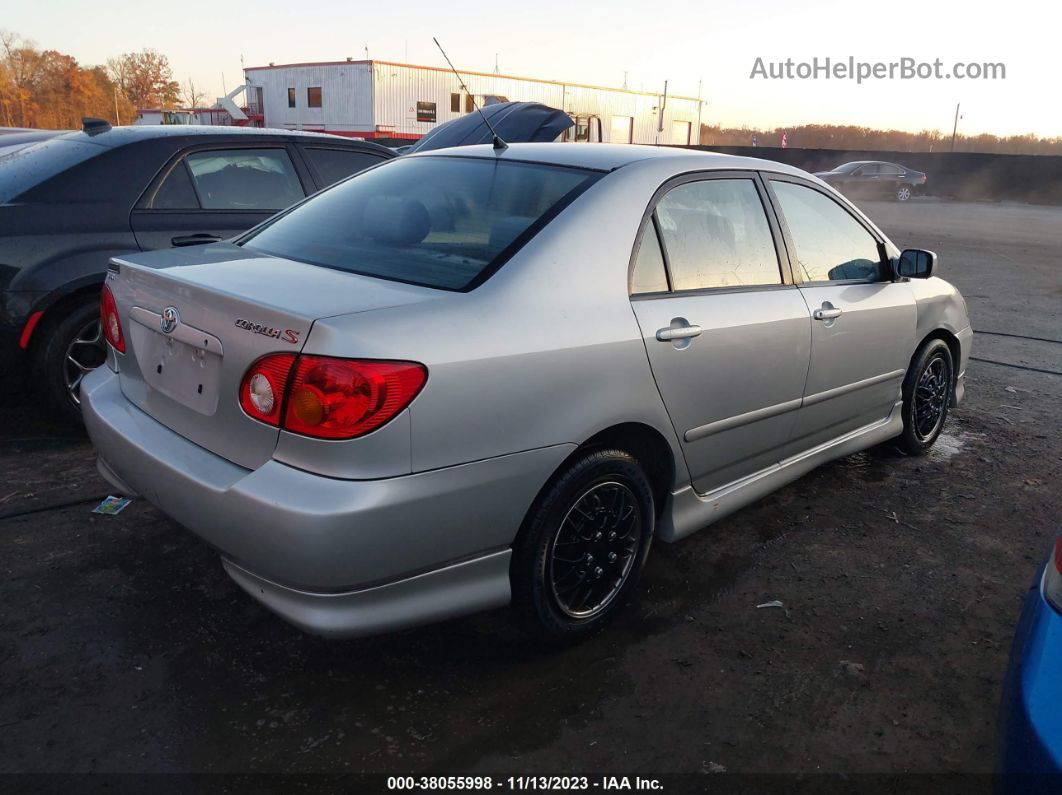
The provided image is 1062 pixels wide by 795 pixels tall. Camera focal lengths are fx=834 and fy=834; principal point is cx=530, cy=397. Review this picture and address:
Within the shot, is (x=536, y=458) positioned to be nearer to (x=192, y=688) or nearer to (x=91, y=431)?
(x=192, y=688)

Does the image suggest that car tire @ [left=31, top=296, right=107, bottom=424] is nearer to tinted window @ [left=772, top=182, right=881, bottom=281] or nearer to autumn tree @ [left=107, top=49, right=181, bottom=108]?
tinted window @ [left=772, top=182, right=881, bottom=281]

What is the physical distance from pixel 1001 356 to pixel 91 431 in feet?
22.8

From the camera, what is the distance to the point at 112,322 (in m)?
2.85

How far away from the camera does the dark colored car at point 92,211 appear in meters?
4.12

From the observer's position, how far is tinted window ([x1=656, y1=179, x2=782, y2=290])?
117 inches

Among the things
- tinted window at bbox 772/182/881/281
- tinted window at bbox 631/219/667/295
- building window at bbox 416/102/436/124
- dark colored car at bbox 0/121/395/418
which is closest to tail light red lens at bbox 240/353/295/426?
tinted window at bbox 631/219/667/295

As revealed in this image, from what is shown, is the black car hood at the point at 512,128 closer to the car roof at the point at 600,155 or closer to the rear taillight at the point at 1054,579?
the car roof at the point at 600,155

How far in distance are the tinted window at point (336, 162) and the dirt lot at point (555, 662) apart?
7.80 ft

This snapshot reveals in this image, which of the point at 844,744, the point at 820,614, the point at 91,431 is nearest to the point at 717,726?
the point at 844,744

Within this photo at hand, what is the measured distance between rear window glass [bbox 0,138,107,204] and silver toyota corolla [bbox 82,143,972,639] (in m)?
1.89

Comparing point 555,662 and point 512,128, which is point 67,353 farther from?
point 512,128

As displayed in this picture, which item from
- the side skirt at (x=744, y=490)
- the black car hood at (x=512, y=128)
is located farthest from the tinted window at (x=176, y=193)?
the black car hood at (x=512, y=128)

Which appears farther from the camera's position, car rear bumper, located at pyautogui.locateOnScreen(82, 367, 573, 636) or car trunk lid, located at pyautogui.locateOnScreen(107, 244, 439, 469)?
car trunk lid, located at pyautogui.locateOnScreen(107, 244, 439, 469)

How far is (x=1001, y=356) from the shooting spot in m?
7.09
